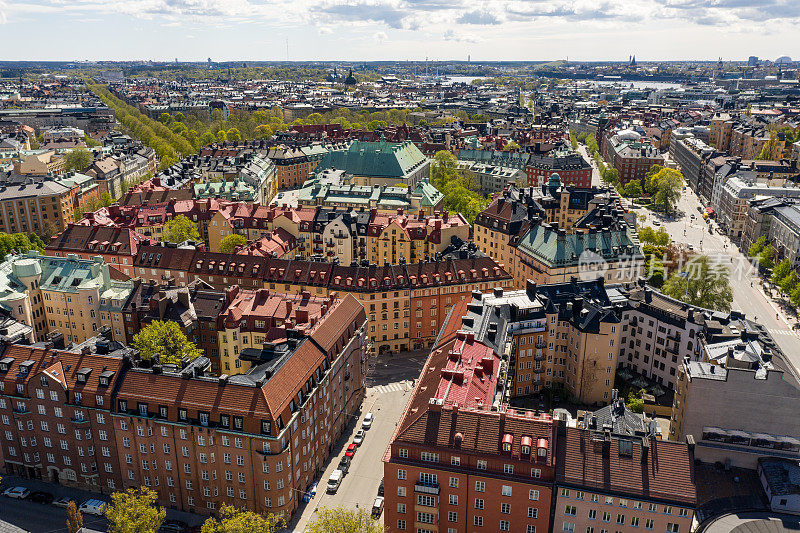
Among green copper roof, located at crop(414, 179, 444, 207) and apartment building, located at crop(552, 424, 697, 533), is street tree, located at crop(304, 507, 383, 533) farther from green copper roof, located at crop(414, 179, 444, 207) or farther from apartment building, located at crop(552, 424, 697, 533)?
green copper roof, located at crop(414, 179, 444, 207)

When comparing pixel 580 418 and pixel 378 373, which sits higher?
pixel 580 418

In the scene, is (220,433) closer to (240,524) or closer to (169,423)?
(169,423)

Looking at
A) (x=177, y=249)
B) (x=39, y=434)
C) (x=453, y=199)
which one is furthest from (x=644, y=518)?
(x=453, y=199)

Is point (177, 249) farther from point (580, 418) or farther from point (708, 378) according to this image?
point (708, 378)

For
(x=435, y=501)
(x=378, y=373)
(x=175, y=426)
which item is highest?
→ (x=175, y=426)

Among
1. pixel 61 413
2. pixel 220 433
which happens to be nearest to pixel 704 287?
pixel 220 433

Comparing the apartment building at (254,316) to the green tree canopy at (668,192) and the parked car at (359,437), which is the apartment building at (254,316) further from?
the green tree canopy at (668,192)
